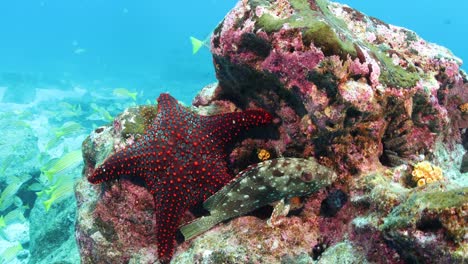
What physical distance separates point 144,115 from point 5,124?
17537 millimetres

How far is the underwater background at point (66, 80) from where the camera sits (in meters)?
12.5

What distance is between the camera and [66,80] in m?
44.7

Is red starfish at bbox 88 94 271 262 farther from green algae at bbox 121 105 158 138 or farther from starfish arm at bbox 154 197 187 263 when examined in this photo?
green algae at bbox 121 105 158 138

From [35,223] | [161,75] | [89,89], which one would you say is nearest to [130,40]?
[161,75]

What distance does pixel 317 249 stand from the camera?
402 cm

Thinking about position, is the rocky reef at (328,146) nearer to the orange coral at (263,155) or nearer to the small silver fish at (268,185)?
the orange coral at (263,155)

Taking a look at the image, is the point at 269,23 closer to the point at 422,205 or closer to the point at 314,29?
the point at 314,29

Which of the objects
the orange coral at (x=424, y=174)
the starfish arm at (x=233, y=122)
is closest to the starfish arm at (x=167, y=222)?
the starfish arm at (x=233, y=122)

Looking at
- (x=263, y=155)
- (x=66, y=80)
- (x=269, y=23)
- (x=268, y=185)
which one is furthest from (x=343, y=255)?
(x=66, y=80)

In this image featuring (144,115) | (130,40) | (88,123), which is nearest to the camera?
(144,115)

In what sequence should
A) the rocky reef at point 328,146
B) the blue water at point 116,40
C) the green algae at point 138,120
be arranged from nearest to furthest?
1. the rocky reef at point 328,146
2. the green algae at point 138,120
3. the blue water at point 116,40

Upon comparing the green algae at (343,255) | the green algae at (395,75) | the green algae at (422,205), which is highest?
the green algae at (395,75)

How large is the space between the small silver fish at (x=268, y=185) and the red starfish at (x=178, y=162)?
26 cm

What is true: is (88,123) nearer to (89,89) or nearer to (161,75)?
(89,89)
